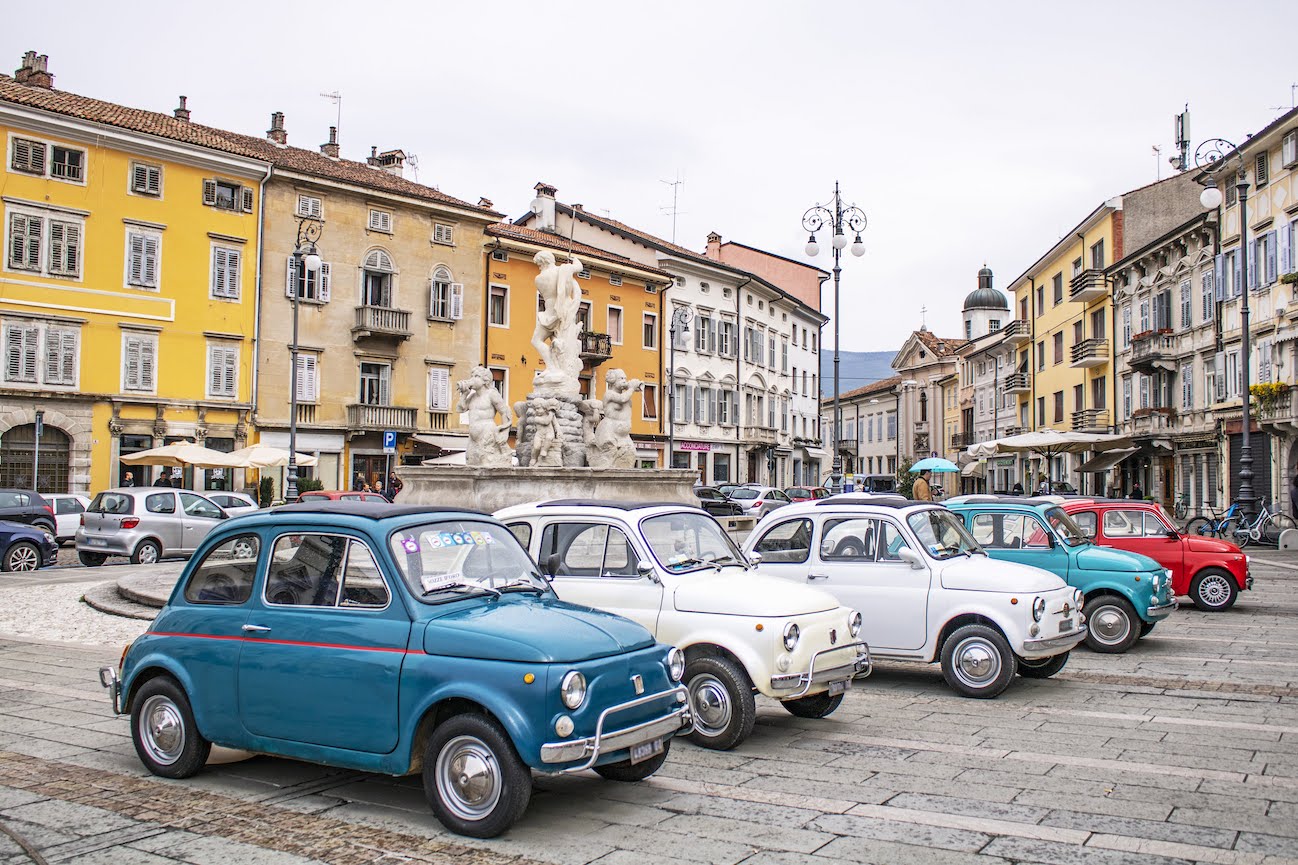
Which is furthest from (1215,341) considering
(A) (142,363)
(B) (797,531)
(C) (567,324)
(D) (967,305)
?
(D) (967,305)

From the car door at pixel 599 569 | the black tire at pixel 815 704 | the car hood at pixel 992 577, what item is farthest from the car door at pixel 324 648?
the car hood at pixel 992 577

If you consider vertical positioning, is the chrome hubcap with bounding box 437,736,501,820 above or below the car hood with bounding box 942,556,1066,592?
below

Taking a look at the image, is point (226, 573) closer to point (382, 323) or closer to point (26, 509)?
point (26, 509)

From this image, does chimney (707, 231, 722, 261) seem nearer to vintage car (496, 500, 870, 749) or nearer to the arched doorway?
the arched doorway

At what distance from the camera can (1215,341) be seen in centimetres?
3816

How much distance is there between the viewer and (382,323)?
4297 centimetres

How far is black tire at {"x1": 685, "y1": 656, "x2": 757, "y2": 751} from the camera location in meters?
7.49

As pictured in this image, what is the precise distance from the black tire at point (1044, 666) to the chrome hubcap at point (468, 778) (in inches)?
244

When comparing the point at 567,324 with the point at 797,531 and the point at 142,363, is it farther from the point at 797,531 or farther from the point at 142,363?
the point at 142,363

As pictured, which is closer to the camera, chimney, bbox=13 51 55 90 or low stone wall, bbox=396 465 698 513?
low stone wall, bbox=396 465 698 513

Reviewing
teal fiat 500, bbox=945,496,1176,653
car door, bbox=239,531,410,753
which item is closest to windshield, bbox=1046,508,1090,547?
teal fiat 500, bbox=945,496,1176,653

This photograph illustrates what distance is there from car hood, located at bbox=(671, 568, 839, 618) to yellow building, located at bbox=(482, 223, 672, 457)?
37791 mm

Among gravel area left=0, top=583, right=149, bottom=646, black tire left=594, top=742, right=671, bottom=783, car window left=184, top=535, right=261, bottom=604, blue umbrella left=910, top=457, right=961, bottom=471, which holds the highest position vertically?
blue umbrella left=910, top=457, right=961, bottom=471

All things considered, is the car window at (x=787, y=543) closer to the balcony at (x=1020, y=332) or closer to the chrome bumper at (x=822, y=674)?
the chrome bumper at (x=822, y=674)
